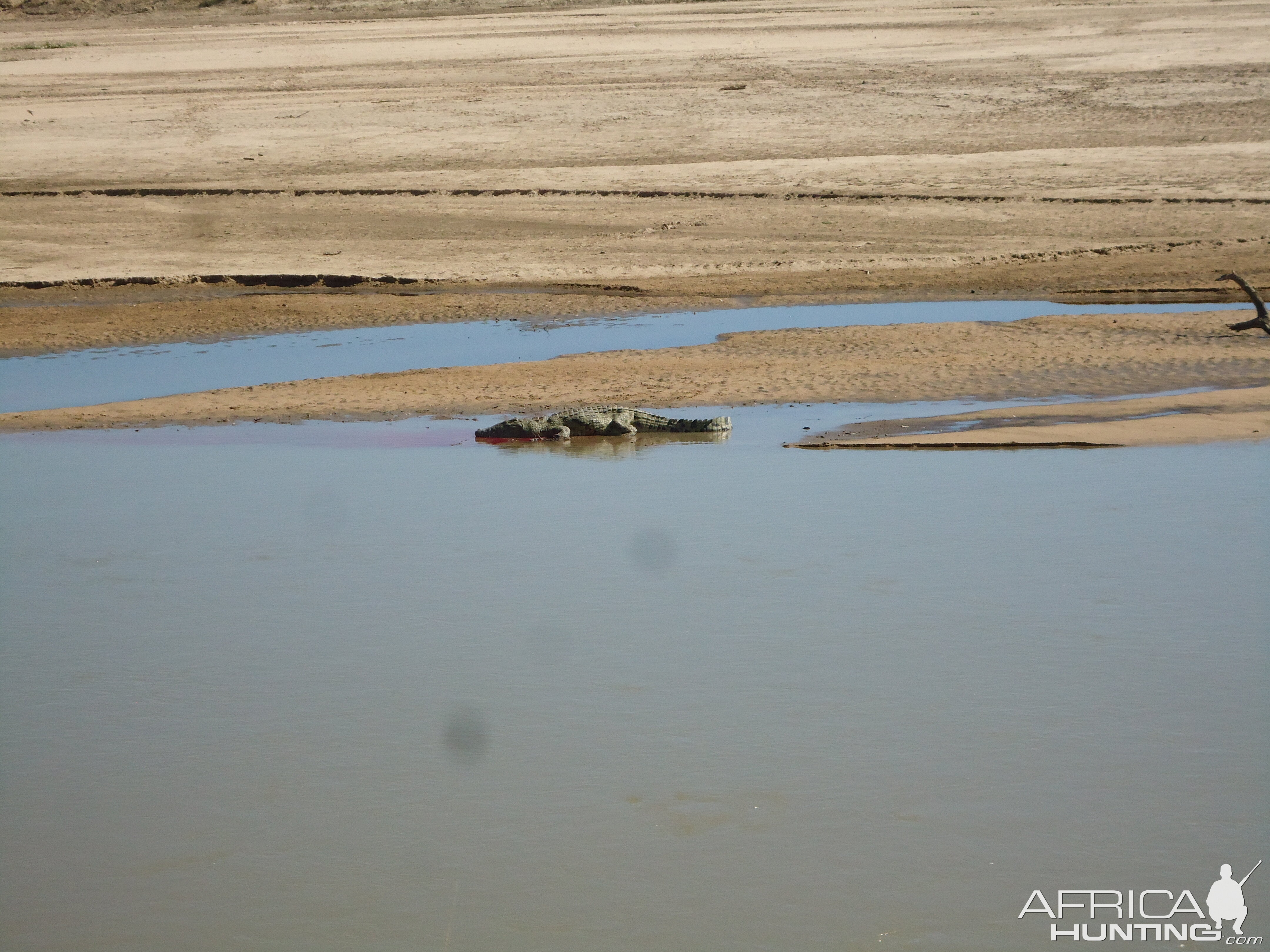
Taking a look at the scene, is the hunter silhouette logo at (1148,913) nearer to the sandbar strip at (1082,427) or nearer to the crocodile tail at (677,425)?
the sandbar strip at (1082,427)

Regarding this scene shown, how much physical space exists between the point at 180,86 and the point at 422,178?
9.93 metres

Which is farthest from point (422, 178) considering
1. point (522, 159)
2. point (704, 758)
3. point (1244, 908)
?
point (1244, 908)

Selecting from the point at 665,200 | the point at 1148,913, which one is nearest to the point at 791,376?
the point at 665,200

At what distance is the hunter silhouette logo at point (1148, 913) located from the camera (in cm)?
471

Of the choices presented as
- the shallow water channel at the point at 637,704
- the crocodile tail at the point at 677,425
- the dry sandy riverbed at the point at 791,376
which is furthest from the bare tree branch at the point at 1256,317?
the crocodile tail at the point at 677,425

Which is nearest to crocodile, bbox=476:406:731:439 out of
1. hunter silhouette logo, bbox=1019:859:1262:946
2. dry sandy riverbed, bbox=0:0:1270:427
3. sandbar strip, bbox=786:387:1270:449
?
sandbar strip, bbox=786:387:1270:449

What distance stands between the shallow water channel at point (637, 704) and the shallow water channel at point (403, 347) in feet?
Answer: 12.8

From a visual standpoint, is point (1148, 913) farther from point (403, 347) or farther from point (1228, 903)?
point (403, 347)

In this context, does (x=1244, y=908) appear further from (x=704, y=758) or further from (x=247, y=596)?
(x=247, y=596)

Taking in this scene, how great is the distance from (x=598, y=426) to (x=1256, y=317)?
6.78m

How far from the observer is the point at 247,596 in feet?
26.7

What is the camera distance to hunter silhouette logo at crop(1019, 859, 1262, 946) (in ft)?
15.5

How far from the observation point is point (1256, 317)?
1433 centimetres

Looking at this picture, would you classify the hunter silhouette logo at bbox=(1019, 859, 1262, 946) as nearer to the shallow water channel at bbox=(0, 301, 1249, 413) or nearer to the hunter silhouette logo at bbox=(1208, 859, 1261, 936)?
the hunter silhouette logo at bbox=(1208, 859, 1261, 936)
